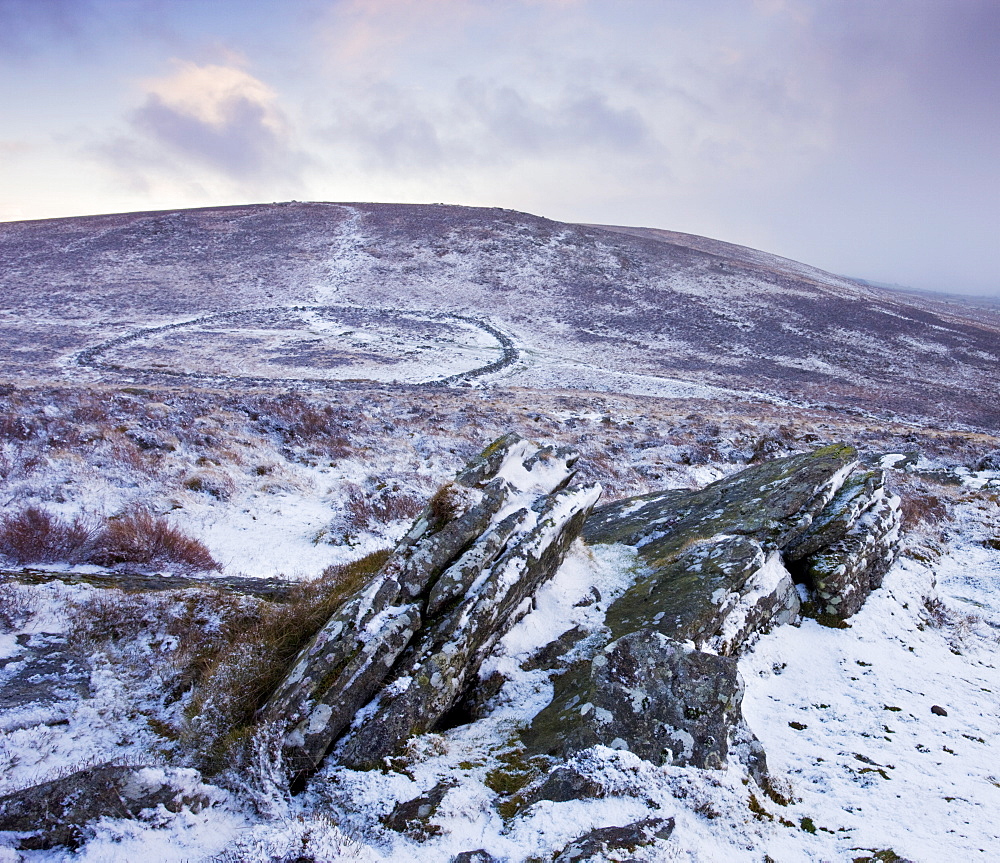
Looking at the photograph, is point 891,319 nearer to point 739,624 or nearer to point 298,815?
point 739,624

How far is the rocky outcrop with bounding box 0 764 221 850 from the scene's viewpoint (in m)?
3.82

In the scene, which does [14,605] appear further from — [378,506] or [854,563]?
[854,563]

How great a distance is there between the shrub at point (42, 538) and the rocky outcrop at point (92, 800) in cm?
519

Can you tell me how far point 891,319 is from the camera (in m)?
59.3

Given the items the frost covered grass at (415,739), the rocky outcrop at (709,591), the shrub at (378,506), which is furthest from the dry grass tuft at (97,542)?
the rocky outcrop at (709,591)

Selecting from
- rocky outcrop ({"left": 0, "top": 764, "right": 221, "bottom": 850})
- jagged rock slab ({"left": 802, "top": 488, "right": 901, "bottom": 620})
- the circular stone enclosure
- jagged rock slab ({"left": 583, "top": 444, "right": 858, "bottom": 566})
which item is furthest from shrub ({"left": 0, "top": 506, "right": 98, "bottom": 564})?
the circular stone enclosure

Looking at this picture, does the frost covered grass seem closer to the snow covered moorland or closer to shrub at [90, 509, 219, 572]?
the snow covered moorland

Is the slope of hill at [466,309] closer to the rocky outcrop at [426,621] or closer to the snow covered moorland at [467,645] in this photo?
the snow covered moorland at [467,645]

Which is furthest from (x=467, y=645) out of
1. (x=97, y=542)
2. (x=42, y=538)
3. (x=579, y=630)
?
(x=42, y=538)

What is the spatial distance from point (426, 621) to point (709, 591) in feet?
11.9

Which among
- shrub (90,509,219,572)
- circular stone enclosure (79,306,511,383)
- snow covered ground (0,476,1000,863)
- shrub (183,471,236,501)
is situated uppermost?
circular stone enclosure (79,306,511,383)

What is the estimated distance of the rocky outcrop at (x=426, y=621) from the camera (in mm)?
5070

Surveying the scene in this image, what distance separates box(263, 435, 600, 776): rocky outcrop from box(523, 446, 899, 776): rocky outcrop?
3.50 ft

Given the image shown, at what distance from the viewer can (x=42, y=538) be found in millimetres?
8375
